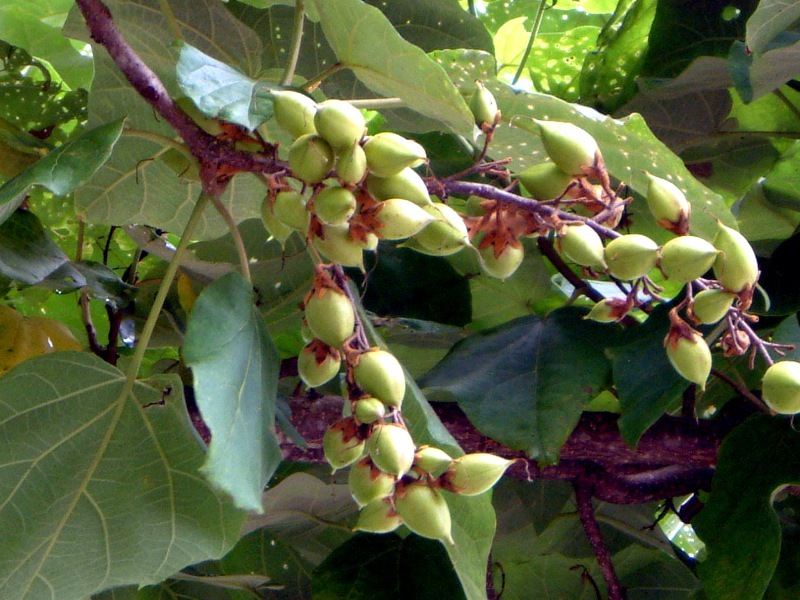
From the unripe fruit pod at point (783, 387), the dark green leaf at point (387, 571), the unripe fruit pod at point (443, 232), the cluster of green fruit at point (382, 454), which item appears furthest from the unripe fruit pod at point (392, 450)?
the dark green leaf at point (387, 571)

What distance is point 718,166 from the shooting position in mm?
955

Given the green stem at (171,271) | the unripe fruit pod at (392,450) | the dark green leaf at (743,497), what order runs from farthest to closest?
1. the dark green leaf at (743,497)
2. the green stem at (171,271)
3. the unripe fruit pod at (392,450)

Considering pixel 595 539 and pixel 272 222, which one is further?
pixel 595 539

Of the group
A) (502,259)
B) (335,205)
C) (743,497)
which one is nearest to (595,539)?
(743,497)

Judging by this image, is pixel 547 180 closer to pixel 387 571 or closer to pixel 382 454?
pixel 382 454

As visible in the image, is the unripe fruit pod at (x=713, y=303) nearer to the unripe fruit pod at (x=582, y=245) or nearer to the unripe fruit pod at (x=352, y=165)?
the unripe fruit pod at (x=582, y=245)

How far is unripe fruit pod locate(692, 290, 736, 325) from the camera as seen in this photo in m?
0.44

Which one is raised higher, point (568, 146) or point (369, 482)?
point (568, 146)

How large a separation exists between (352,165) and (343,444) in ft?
0.49

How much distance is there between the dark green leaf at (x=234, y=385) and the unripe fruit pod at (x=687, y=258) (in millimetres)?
241

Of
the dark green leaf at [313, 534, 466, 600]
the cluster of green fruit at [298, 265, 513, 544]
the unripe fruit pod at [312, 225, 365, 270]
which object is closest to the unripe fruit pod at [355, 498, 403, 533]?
the cluster of green fruit at [298, 265, 513, 544]

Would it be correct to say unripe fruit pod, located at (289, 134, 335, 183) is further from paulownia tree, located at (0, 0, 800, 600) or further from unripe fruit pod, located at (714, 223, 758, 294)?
unripe fruit pod, located at (714, 223, 758, 294)

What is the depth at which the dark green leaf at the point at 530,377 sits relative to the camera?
63 cm

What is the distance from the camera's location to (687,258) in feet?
1.40
